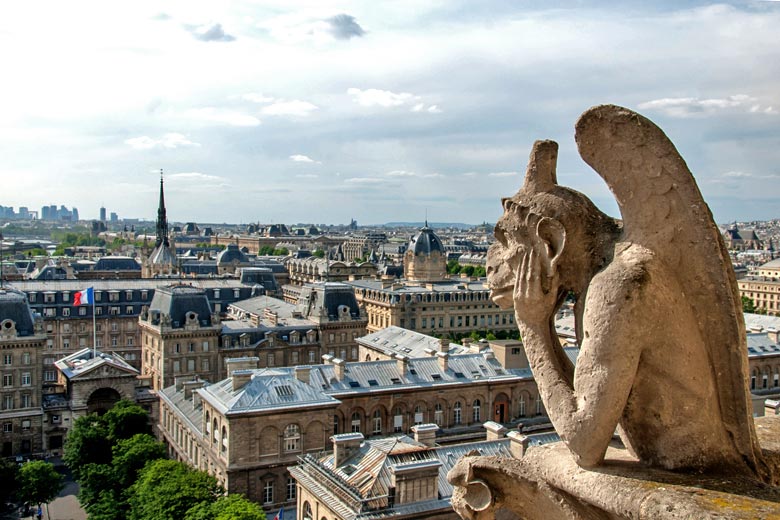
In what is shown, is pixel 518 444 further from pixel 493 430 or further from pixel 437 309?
pixel 437 309

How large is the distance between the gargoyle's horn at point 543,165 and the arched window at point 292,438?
119 ft

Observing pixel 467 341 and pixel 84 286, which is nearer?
pixel 467 341

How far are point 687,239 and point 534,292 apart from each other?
1.66 meters

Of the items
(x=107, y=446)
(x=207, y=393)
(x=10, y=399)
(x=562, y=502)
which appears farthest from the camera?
(x=10, y=399)

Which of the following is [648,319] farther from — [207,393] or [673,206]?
[207,393]

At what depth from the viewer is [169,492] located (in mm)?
35500

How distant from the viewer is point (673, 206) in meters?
7.20

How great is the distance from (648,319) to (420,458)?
24.6 meters

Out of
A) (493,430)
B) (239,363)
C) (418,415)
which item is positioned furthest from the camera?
(418,415)

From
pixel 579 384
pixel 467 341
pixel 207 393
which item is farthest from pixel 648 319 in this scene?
pixel 467 341

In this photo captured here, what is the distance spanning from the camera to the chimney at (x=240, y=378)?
42.8 meters

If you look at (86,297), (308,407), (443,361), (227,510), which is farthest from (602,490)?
(86,297)

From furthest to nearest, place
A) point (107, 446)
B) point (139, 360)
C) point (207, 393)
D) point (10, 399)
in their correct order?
point (139, 360) → point (10, 399) → point (107, 446) → point (207, 393)

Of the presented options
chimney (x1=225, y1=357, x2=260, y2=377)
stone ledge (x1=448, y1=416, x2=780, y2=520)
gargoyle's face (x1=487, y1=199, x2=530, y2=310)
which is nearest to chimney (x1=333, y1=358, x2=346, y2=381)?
chimney (x1=225, y1=357, x2=260, y2=377)
